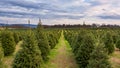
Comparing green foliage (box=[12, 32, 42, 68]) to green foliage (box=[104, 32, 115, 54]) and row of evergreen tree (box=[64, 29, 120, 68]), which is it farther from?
green foliage (box=[104, 32, 115, 54])

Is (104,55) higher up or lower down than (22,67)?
higher up

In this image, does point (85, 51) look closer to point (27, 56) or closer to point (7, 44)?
point (27, 56)

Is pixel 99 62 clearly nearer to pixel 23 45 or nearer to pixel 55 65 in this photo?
pixel 23 45

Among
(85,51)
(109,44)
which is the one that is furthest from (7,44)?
(109,44)

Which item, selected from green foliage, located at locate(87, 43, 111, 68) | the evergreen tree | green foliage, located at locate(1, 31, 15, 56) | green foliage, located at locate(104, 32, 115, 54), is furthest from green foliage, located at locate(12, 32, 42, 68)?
green foliage, located at locate(104, 32, 115, 54)

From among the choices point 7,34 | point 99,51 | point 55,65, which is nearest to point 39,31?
point 55,65

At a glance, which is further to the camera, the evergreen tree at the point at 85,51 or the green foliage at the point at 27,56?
the evergreen tree at the point at 85,51

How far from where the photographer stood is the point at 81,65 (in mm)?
24672

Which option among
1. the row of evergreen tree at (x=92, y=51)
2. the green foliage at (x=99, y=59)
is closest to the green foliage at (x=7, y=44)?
the row of evergreen tree at (x=92, y=51)

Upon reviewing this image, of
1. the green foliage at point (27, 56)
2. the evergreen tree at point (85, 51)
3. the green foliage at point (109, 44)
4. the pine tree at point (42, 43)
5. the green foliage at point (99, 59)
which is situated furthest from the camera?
the green foliage at point (109, 44)

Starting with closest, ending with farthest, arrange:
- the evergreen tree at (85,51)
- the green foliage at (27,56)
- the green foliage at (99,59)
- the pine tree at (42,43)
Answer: the green foliage at (99,59) → the green foliage at (27,56) → the evergreen tree at (85,51) → the pine tree at (42,43)

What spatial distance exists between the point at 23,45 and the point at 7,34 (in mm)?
17314

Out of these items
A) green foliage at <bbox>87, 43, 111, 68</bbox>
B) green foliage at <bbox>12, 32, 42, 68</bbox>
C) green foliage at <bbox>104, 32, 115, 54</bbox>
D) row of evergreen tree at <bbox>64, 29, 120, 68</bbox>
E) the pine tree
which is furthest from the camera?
green foliage at <bbox>104, 32, 115, 54</bbox>

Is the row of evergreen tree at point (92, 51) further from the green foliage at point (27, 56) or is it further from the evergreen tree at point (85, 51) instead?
the green foliage at point (27, 56)
